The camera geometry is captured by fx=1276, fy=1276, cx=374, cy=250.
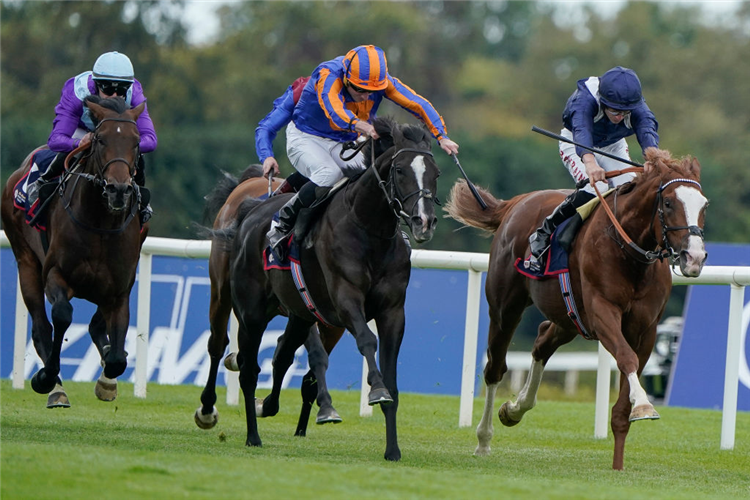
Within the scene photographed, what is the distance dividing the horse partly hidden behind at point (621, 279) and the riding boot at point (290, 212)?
1.55 meters

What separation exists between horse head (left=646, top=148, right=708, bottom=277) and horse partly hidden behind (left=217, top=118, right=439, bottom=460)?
1254 millimetres

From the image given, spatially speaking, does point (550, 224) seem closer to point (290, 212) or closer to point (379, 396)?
point (290, 212)

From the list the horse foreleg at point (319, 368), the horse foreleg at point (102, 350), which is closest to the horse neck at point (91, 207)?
the horse foreleg at point (102, 350)

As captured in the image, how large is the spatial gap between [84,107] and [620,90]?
3.37m

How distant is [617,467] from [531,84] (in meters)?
53.1

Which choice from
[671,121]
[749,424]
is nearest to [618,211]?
[749,424]

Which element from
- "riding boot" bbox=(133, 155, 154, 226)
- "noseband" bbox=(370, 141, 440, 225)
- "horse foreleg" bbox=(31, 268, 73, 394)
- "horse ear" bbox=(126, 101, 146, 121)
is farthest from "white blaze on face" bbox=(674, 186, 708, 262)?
"horse foreleg" bbox=(31, 268, 73, 394)

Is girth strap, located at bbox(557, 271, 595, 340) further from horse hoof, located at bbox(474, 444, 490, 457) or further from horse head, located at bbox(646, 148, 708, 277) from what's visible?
horse hoof, located at bbox(474, 444, 490, 457)

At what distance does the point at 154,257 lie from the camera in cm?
1132

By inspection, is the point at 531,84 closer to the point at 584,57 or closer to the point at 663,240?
the point at 584,57

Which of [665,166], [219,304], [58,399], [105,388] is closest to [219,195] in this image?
[219,304]

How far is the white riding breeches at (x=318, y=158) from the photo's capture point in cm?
745

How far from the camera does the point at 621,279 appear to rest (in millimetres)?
7156

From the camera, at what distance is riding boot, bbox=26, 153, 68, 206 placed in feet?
26.8
